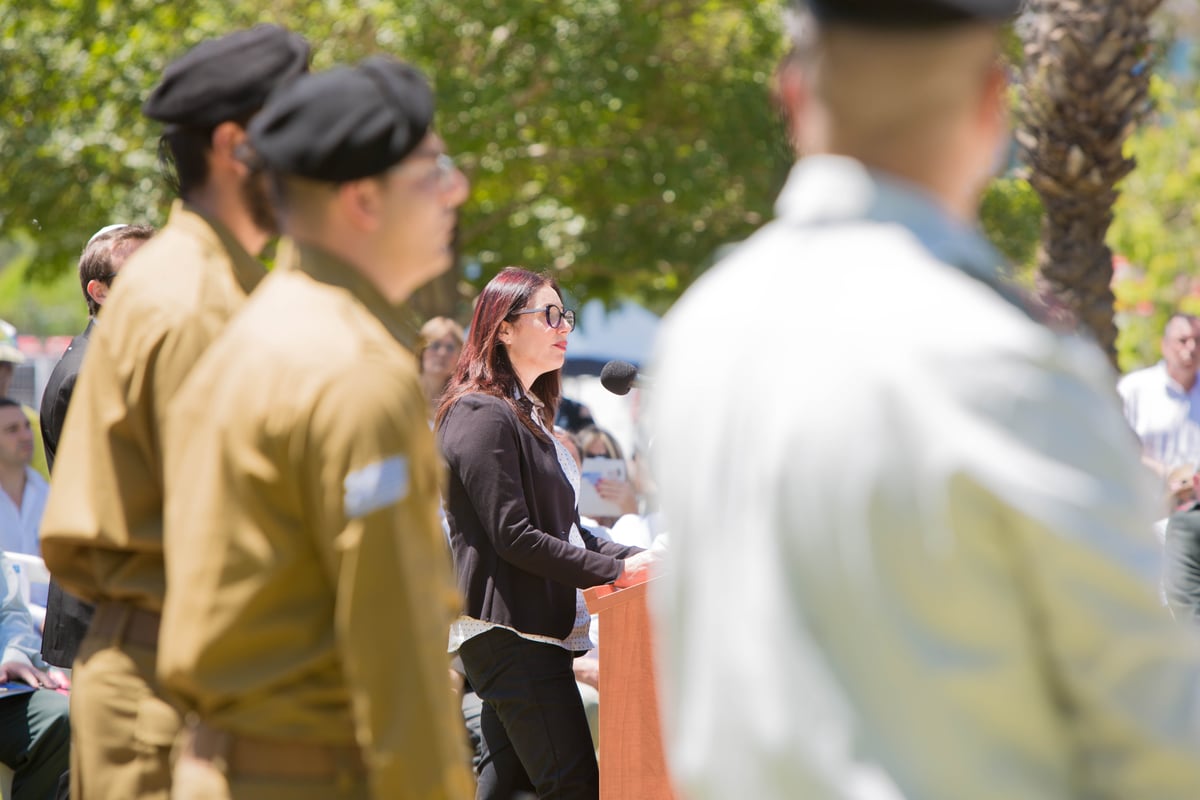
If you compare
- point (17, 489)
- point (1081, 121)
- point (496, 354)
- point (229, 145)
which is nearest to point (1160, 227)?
point (1081, 121)

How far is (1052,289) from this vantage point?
9461mm

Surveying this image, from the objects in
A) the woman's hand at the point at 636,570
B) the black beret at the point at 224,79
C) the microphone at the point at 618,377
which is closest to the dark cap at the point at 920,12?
the black beret at the point at 224,79

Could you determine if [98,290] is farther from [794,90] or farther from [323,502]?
[794,90]

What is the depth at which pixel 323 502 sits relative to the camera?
1.91m

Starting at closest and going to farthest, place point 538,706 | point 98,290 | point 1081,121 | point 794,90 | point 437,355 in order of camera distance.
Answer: point 794,90 < point 98,290 < point 538,706 < point 437,355 < point 1081,121

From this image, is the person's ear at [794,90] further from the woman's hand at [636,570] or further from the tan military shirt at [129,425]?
the woman's hand at [636,570]

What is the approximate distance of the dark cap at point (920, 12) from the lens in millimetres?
1397

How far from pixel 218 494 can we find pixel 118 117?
13441mm

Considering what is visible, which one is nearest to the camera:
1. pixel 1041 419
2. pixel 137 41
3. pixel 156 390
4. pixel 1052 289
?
pixel 1041 419

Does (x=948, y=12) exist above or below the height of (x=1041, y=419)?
above

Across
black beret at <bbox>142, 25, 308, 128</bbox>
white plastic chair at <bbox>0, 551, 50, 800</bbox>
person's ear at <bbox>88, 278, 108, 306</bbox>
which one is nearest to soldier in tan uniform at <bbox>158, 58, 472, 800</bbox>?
black beret at <bbox>142, 25, 308, 128</bbox>

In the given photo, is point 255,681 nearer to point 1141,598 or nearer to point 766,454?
point 766,454

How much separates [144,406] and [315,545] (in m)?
0.60

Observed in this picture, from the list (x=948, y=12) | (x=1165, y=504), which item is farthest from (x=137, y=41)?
(x=948, y=12)
